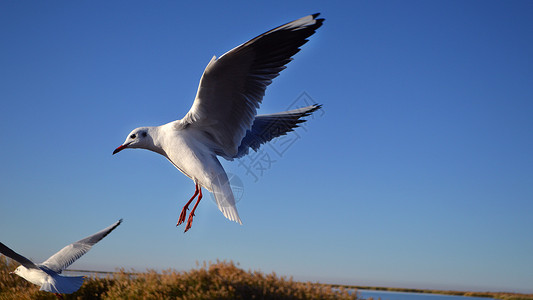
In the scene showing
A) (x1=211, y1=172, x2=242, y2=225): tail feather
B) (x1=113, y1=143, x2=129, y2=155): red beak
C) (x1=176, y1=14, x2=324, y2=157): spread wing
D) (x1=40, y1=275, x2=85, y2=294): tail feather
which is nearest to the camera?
(x1=176, y1=14, x2=324, y2=157): spread wing

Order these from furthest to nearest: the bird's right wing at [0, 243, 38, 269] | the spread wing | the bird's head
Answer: the bird's right wing at [0, 243, 38, 269], the bird's head, the spread wing

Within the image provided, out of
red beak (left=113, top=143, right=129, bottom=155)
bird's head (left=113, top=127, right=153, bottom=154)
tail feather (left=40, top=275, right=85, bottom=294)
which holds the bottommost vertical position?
tail feather (left=40, top=275, right=85, bottom=294)

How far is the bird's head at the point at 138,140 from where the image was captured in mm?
5734

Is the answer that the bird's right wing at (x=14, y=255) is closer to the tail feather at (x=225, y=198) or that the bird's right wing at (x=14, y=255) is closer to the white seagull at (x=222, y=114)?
the white seagull at (x=222, y=114)

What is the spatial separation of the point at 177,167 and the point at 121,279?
9.40 feet

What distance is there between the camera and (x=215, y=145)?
5.77 meters

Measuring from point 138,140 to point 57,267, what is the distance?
3.28 meters

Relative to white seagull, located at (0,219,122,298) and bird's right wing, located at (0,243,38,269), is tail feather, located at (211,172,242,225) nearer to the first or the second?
white seagull, located at (0,219,122,298)

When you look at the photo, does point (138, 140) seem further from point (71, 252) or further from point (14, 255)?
point (71, 252)

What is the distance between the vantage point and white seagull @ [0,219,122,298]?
6555 mm

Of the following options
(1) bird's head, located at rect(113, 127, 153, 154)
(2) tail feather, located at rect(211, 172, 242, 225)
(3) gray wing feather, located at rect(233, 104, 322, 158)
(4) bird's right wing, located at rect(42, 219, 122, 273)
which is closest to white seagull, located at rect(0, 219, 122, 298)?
(4) bird's right wing, located at rect(42, 219, 122, 273)

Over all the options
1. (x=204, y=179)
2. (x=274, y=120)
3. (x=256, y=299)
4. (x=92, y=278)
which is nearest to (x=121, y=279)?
(x=92, y=278)

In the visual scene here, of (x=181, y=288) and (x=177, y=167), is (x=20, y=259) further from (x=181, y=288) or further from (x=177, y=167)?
(x=177, y=167)

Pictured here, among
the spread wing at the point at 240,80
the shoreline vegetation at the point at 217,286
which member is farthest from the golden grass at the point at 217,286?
the spread wing at the point at 240,80
